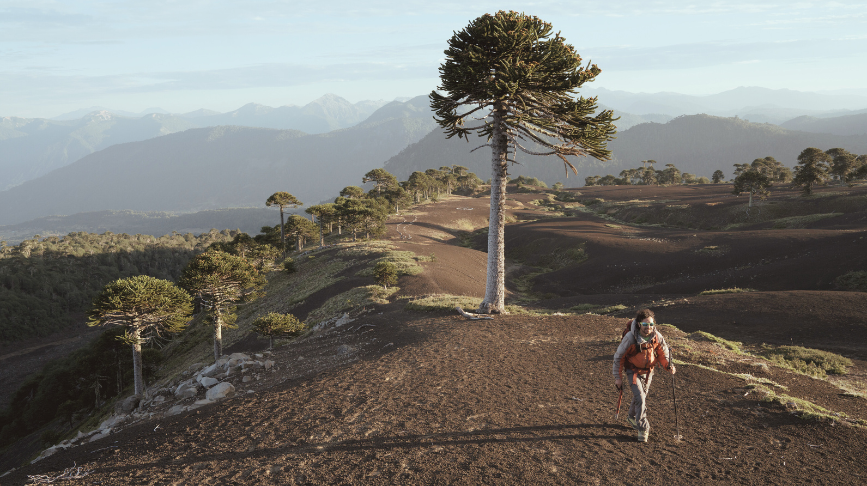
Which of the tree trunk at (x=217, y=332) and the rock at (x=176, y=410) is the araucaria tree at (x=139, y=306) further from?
the rock at (x=176, y=410)

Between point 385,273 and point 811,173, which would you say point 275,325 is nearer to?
point 385,273

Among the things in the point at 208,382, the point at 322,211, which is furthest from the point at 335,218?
the point at 208,382

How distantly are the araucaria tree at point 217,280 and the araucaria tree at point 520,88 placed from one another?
40.3ft

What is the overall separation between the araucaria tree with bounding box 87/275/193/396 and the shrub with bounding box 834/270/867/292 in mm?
31620

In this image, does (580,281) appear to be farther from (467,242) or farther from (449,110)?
(467,242)

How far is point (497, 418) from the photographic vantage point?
24.8ft

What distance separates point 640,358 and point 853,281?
75.1ft

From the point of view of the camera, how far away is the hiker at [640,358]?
6352mm

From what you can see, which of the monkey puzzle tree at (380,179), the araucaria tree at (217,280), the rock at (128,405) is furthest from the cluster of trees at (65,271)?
the rock at (128,405)

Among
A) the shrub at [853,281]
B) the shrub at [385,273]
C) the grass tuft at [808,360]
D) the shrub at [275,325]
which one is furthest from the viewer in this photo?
the shrub at [385,273]

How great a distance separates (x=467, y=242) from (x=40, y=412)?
47550mm

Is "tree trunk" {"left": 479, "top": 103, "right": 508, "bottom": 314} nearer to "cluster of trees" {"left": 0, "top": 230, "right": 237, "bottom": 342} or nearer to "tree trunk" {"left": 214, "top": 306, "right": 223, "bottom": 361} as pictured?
"tree trunk" {"left": 214, "top": 306, "right": 223, "bottom": 361}

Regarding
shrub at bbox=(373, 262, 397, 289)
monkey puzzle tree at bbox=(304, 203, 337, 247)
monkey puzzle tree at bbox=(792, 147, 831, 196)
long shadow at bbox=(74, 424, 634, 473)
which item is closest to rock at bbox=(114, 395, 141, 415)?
long shadow at bbox=(74, 424, 634, 473)

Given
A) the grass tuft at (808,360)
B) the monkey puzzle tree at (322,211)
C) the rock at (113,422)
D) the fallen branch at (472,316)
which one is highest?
the monkey puzzle tree at (322,211)
